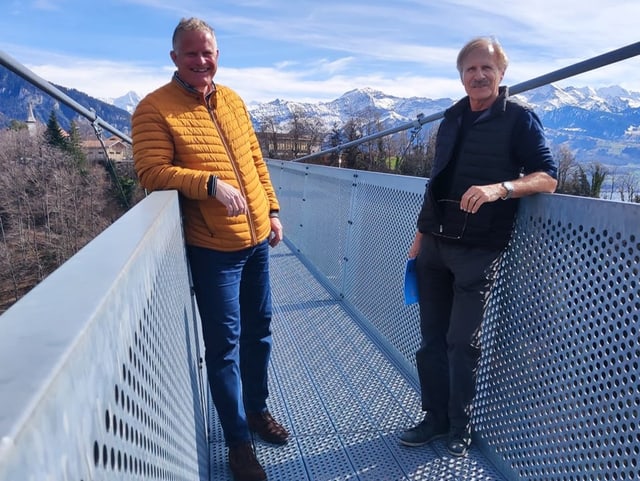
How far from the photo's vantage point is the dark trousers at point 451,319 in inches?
87.9

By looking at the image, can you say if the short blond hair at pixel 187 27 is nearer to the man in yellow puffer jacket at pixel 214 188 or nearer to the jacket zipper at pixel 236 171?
the man in yellow puffer jacket at pixel 214 188

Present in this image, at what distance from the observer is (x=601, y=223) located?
67.2 inches

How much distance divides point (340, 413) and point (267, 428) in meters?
0.46

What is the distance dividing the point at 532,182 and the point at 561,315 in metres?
0.52

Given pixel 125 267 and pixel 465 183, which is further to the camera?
pixel 465 183

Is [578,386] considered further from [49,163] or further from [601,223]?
[49,163]

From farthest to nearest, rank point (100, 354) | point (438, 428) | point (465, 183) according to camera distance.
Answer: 1. point (438, 428)
2. point (465, 183)
3. point (100, 354)

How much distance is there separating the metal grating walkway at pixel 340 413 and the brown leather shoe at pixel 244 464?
0.07m

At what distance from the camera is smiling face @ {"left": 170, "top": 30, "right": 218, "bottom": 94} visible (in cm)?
205

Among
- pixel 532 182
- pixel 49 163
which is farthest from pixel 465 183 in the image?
pixel 49 163

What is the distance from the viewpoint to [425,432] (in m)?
2.50

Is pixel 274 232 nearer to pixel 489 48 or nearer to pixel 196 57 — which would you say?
pixel 196 57

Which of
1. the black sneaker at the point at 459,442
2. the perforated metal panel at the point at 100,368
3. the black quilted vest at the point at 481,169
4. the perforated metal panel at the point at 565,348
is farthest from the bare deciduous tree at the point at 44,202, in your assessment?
the perforated metal panel at the point at 100,368

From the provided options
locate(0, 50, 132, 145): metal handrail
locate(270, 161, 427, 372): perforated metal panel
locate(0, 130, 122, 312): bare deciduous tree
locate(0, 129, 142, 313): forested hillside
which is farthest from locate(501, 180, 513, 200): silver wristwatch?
locate(0, 130, 122, 312): bare deciduous tree
